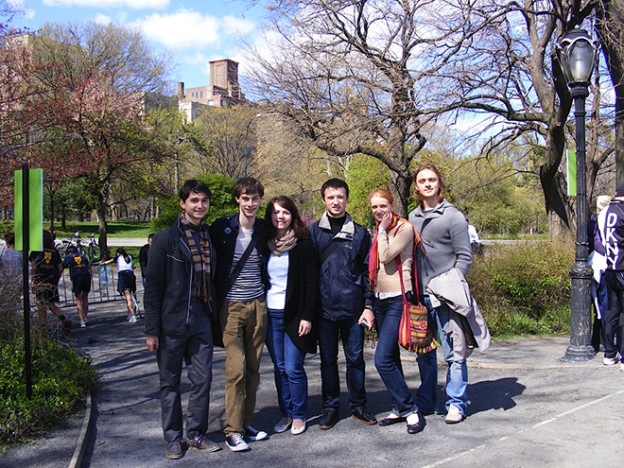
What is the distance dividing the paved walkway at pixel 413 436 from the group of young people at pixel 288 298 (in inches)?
8.1

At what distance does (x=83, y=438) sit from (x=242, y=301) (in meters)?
1.59

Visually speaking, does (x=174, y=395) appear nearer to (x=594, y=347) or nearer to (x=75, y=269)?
(x=594, y=347)

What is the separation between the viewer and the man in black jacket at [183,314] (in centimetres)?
402

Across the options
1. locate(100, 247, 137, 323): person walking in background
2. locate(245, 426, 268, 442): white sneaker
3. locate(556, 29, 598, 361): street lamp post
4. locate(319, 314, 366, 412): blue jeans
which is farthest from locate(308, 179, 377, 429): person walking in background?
locate(100, 247, 137, 323): person walking in background

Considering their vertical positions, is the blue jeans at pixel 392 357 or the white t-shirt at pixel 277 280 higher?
the white t-shirt at pixel 277 280

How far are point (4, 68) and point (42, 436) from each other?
8.58 meters

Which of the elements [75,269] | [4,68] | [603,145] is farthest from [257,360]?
[603,145]

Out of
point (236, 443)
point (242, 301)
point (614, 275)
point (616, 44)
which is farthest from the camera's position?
point (616, 44)

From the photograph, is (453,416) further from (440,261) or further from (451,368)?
(440,261)

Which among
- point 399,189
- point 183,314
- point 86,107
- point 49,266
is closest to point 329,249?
point 183,314

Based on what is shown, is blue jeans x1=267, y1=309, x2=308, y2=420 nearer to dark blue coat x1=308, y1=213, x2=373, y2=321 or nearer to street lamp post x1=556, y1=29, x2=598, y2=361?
dark blue coat x1=308, y1=213, x2=373, y2=321

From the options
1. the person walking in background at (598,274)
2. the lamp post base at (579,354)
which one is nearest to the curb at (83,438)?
the lamp post base at (579,354)

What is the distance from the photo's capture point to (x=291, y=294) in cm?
439

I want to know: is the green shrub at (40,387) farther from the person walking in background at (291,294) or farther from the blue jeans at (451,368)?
the blue jeans at (451,368)
